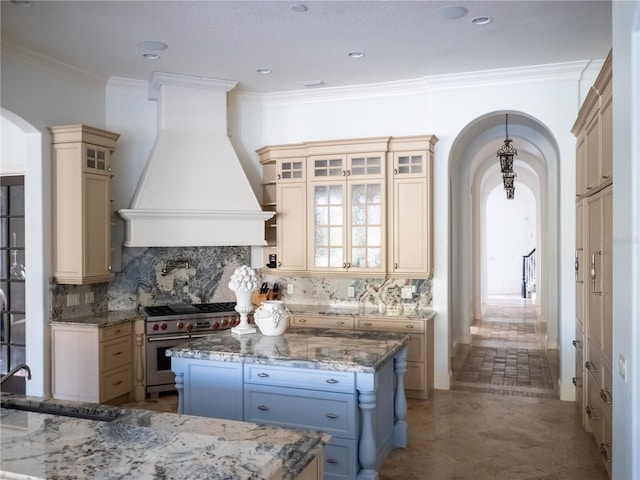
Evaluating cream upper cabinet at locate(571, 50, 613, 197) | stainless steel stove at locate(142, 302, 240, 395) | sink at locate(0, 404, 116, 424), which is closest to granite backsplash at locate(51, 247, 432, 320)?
stainless steel stove at locate(142, 302, 240, 395)

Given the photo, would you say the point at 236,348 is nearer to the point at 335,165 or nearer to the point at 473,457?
the point at 473,457

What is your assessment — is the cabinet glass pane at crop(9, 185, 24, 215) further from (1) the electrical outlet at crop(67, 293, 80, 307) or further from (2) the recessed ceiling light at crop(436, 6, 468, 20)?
(2) the recessed ceiling light at crop(436, 6, 468, 20)

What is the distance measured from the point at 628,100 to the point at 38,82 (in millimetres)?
4790

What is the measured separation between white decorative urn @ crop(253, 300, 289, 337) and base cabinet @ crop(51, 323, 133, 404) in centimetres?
181

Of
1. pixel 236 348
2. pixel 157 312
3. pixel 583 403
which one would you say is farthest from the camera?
pixel 157 312

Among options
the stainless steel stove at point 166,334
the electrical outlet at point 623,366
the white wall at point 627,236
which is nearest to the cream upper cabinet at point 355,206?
the stainless steel stove at point 166,334

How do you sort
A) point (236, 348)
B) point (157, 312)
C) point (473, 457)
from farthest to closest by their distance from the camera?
1. point (157, 312)
2. point (473, 457)
3. point (236, 348)

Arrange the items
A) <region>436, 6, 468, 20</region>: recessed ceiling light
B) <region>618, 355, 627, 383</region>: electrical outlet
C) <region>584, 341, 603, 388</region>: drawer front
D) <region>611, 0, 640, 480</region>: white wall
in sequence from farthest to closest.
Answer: <region>436, 6, 468, 20</region>: recessed ceiling light
<region>584, 341, 603, 388</region>: drawer front
<region>618, 355, 627, 383</region>: electrical outlet
<region>611, 0, 640, 480</region>: white wall

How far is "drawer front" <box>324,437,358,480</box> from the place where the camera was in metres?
3.36

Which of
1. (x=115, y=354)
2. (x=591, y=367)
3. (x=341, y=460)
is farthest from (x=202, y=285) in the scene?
(x=591, y=367)

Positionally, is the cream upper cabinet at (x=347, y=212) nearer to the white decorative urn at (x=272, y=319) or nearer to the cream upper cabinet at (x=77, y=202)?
the white decorative urn at (x=272, y=319)

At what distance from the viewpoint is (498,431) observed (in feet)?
15.0

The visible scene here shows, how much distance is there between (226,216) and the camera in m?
5.78

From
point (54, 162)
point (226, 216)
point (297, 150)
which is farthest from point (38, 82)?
point (297, 150)
